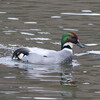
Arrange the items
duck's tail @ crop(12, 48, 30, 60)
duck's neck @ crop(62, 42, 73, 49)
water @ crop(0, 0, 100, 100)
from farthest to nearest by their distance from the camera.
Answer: duck's neck @ crop(62, 42, 73, 49)
duck's tail @ crop(12, 48, 30, 60)
water @ crop(0, 0, 100, 100)

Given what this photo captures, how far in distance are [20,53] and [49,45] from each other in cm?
170

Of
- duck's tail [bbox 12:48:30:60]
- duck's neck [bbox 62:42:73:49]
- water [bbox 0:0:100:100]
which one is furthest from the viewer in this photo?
duck's neck [bbox 62:42:73:49]

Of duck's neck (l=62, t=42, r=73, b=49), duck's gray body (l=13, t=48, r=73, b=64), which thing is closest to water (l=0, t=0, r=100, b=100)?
duck's gray body (l=13, t=48, r=73, b=64)

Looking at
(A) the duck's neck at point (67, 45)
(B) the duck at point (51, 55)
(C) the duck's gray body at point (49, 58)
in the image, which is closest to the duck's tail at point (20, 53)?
(B) the duck at point (51, 55)

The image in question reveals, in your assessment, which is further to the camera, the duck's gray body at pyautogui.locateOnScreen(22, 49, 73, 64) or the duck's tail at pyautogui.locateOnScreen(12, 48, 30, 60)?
the duck's tail at pyautogui.locateOnScreen(12, 48, 30, 60)

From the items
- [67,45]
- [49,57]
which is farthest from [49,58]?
[67,45]

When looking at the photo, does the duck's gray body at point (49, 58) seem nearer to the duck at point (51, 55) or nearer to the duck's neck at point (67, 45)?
the duck at point (51, 55)

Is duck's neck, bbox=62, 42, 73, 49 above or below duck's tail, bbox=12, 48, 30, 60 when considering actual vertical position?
above

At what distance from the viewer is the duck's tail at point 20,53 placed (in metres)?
15.3

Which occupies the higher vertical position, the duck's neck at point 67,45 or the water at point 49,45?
the duck's neck at point 67,45

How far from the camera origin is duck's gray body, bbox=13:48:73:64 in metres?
15.0

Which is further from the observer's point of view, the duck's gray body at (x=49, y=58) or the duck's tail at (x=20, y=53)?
the duck's tail at (x=20, y=53)

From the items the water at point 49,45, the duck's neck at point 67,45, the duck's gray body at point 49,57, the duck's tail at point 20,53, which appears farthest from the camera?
the duck's neck at point 67,45

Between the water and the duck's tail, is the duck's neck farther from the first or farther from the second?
the duck's tail
